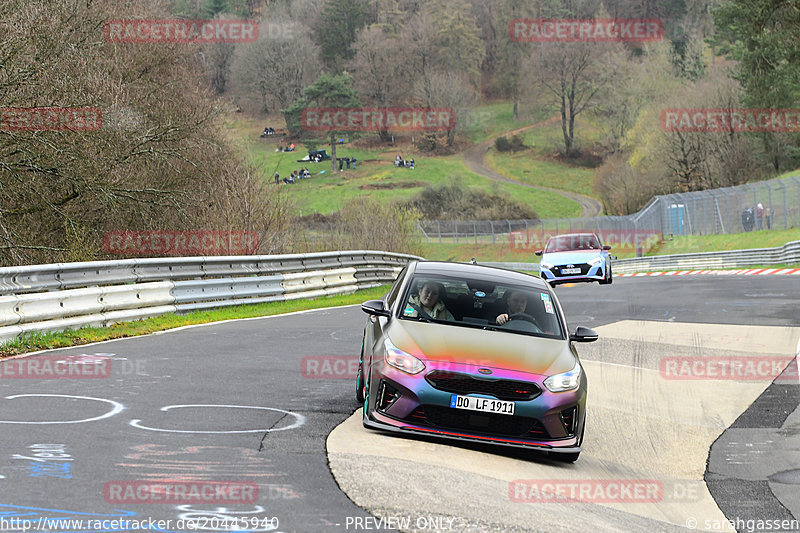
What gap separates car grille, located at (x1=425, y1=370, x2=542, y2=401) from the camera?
8.05m

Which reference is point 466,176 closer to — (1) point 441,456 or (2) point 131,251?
(2) point 131,251

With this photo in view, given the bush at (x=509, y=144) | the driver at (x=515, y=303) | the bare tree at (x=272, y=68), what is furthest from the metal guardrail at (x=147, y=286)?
the bare tree at (x=272, y=68)

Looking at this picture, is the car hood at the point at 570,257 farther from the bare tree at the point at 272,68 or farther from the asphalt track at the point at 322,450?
the bare tree at the point at 272,68

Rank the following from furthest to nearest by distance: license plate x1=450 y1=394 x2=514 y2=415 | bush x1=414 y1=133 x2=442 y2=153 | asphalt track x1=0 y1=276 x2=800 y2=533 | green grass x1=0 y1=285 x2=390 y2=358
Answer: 1. bush x1=414 y1=133 x2=442 y2=153
2. green grass x1=0 y1=285 x2=390 y2=358
3. license plate x1=450 y1=394 x2=514 y2=415
4. asphalt track x1=0 y1=276 x2=800 y2=533

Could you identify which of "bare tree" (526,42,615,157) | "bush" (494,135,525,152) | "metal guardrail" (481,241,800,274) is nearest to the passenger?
"metal guardrail" (481,241,800,274)

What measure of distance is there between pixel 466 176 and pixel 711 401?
4300 inches

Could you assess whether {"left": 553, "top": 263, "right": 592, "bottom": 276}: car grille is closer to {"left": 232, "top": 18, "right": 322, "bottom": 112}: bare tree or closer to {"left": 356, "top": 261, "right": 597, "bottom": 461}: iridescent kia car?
{"left": 356, "top": 261, "right": 597, "bottom": 461}: iridescent kia car

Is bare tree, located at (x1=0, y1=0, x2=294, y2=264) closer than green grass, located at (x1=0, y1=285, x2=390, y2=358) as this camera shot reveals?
No

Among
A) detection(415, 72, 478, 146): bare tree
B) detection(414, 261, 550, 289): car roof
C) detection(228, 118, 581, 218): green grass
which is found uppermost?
detection(415, 72, 478, 146): bare tree

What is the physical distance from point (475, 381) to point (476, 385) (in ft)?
0.11

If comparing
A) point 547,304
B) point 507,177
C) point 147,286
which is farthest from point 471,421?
point 507,177

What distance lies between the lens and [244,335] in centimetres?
1580

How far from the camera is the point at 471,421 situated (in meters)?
7.98

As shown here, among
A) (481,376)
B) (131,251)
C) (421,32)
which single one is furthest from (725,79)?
(421,32)
